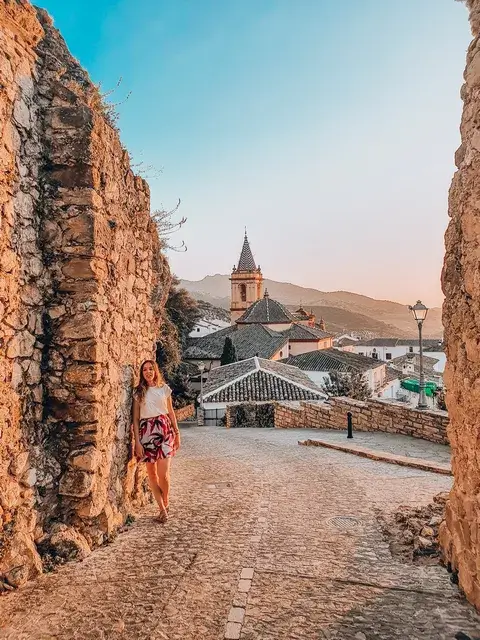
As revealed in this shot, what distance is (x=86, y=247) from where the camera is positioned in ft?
11.4

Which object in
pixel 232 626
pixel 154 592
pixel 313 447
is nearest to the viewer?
pixel 232 626

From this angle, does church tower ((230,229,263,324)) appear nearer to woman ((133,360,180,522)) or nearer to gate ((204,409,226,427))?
gate ((204,409,226,427))

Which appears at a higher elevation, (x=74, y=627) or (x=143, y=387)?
(x=143, y=387)

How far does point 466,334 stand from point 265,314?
1858 inches

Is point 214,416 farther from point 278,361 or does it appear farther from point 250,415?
point 278,361

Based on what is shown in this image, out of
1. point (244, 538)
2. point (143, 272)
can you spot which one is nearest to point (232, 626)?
point (244, 538)

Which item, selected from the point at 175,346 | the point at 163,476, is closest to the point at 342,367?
the point at 175,346

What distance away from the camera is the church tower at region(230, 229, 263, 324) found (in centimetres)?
5422

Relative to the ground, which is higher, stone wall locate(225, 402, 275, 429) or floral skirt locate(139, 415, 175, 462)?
floral skirt locate(139, 415, 175, 462)

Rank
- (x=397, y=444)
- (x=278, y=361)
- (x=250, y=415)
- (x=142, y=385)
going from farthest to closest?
1. (x=278, y=361)
2. (x=250, y=415)
3. (x=397, y=444)
4. (x=142, y=385)

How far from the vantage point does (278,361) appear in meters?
32.3

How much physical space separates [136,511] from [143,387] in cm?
116

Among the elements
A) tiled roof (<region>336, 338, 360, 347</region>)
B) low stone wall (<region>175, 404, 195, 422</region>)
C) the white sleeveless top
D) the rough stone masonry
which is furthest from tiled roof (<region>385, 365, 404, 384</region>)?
the rough stone masonry

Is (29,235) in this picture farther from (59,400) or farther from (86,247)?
(59,400)
